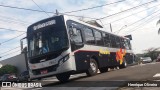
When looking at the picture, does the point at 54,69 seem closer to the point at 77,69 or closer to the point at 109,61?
the point at 77,69

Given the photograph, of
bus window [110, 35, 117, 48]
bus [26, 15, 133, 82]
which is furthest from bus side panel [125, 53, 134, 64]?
bus [26, 15, 133, 82]

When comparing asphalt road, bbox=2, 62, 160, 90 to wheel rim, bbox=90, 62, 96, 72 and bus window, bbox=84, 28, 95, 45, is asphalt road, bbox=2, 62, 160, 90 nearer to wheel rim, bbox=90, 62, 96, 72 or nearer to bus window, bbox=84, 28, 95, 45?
wheel rim, bbox=90, 62, 96, 72

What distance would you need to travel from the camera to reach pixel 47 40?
15695mm

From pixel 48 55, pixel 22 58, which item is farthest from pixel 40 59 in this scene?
pixel 22 58

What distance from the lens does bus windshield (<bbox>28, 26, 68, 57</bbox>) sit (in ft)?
50.4

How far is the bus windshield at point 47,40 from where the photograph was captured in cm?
1537

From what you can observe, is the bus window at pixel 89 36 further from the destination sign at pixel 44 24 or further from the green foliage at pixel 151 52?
the green foliage at pixel 151 52

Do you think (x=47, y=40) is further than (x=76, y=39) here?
No

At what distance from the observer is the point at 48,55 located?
15383 millimetres

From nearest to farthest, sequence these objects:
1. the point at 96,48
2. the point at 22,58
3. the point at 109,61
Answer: the point at 96,48
the point at 109,61
the point at 22,58

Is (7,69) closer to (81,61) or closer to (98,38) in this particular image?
(98,38)

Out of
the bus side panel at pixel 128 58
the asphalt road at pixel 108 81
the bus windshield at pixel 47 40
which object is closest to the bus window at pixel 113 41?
the bus side panel at pixel 128 58

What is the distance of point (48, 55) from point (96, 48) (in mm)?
5002

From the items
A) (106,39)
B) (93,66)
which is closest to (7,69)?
(106,39)
